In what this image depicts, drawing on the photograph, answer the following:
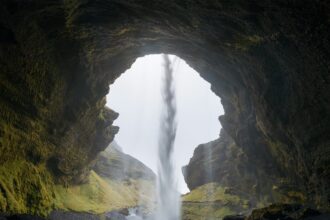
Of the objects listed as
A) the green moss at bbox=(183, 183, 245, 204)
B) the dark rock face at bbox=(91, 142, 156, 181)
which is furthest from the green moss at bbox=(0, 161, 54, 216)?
the dark rock face at bbox=(91, 142, 156, 181)

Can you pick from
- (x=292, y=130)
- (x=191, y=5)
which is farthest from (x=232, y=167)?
(x=191, y=5)

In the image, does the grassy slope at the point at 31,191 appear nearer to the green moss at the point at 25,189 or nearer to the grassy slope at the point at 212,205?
the green moss at the point at 25,189

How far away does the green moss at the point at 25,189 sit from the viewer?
16.4m

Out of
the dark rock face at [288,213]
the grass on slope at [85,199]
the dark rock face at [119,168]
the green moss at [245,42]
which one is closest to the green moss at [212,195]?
the grass on slope at [85,199]

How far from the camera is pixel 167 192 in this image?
56781mm

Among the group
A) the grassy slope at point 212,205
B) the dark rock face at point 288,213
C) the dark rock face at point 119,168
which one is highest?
the dark rock face at point 119,168

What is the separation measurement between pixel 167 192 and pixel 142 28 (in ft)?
141

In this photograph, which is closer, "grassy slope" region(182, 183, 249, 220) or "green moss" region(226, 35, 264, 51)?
"green moss" region(226, 35, 264, 51)

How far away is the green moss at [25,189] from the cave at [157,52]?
0.08 metres

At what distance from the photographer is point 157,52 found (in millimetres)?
25922

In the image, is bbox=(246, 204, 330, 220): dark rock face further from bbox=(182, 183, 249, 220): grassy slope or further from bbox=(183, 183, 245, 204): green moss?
bbox=(183, 183, 245, 204): green moss

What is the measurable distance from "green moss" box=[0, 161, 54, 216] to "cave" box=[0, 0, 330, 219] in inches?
3.0

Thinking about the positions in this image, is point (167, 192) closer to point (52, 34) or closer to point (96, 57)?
point (96, 57)

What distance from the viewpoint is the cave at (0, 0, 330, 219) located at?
13.3 metres
